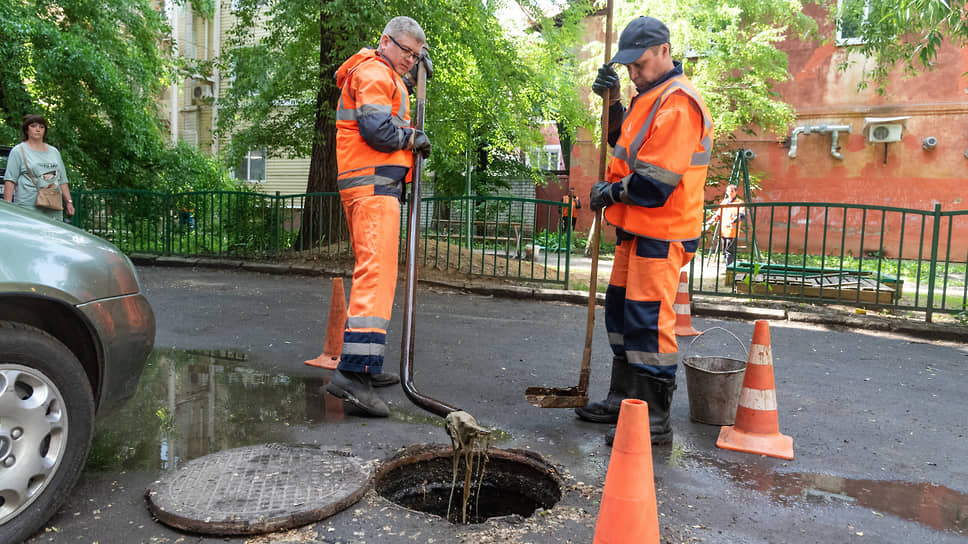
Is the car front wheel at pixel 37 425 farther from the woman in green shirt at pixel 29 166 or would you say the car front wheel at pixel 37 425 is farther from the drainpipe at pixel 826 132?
the drainpipe at pixel 826 132

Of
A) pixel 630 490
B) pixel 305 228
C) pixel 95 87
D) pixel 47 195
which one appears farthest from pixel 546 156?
pixel 630 490

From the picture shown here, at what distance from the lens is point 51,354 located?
2.47 m

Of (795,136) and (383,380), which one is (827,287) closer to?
(383,380)

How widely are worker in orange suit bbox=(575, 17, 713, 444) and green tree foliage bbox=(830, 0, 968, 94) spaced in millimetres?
6169

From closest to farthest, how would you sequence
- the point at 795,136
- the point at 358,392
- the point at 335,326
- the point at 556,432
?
1. the point at 556,432
2. the point at 358,392
3. the point at 335,326
4. the point at 795,136

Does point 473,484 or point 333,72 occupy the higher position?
point 333,72

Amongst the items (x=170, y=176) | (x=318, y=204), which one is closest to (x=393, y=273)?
(x=318, y=204)

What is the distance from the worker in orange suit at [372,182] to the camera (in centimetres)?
388

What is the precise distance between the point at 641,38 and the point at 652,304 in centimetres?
140

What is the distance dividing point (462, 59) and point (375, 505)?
1058cm

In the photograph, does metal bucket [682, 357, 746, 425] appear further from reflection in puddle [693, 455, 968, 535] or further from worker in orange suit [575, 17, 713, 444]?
reflection in puddle [693, 455, 968, 535]

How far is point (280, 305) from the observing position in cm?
783

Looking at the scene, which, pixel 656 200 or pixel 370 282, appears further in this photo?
pixel 370 282

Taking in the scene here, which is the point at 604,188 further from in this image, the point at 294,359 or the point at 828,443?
the point at 294,359
